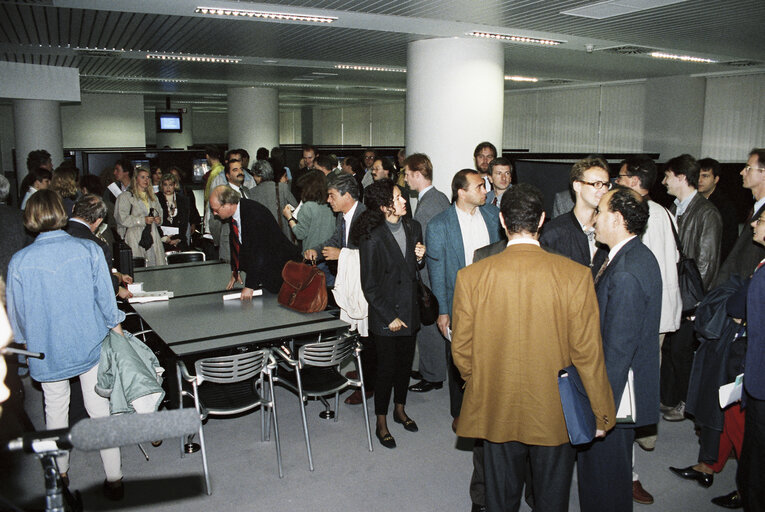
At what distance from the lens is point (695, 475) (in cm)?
361

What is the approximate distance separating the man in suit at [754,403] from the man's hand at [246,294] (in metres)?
3.27

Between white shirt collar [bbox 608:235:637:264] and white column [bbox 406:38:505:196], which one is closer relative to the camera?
white shirt collar [bbox 608:235:637:264]

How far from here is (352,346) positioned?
157 inches

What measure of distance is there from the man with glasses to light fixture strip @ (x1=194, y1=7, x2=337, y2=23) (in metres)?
3.33

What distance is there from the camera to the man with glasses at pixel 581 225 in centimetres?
349

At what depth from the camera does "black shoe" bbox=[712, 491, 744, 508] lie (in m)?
3.33

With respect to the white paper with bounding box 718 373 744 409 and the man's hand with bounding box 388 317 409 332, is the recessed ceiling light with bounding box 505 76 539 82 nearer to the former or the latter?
the man's hand with bounding box 388 317 409 332

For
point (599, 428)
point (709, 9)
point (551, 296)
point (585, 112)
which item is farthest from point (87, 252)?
point (585, 112)

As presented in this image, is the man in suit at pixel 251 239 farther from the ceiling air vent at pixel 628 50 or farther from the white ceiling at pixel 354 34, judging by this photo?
the ceiling air vent at pixel 628 50

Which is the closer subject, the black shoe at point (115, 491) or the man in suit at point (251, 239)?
the black shoe at point (115, 491)

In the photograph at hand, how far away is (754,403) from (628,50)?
665 cm

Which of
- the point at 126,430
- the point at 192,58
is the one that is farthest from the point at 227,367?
Result: the point at 192,58

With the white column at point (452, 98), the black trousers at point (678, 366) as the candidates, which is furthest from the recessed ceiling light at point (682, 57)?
the black trousers at point (678, 366)

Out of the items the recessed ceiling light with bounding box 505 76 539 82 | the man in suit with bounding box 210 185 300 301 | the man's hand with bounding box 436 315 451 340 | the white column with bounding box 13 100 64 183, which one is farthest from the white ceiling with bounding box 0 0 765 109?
the man's hand with bounding box 436 315 451 340
